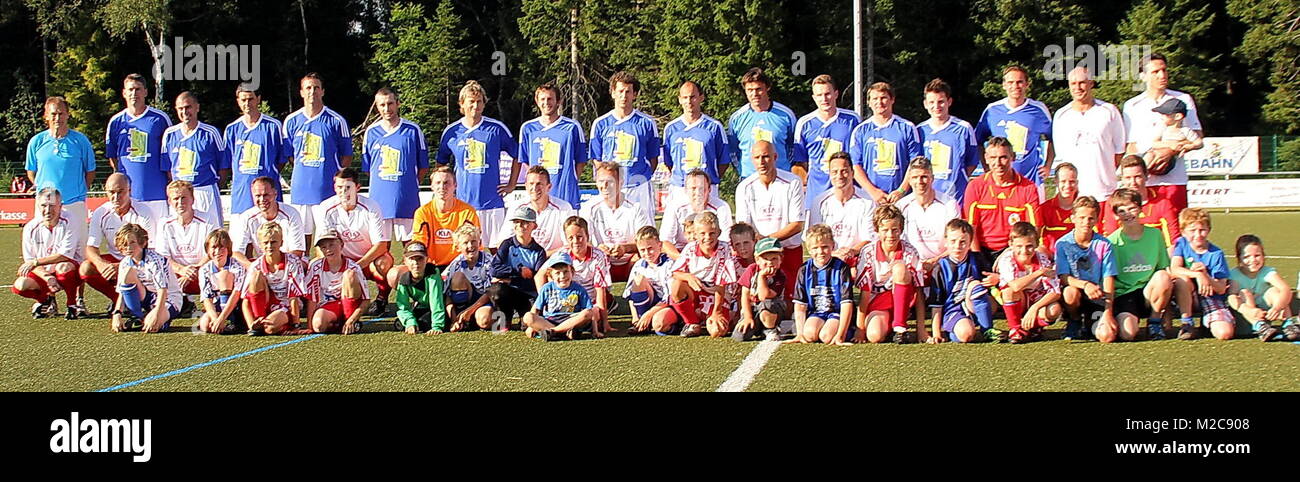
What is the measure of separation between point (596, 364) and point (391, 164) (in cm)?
339

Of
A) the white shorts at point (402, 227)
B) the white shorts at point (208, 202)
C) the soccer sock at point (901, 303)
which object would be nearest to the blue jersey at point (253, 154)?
the white shorts at point (208, 202)

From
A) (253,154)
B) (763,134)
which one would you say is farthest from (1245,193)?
(253,154)

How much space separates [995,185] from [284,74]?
125ft

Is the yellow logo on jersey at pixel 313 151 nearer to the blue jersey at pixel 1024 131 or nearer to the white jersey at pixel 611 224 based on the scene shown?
the white jersey at pixel 611 224

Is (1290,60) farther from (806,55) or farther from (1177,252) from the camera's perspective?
(1177,252)

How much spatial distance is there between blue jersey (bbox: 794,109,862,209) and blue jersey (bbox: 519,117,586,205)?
64.1 inches

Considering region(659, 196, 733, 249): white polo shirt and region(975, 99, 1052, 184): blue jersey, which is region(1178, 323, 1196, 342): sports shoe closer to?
region(975, 99, 1052, 184): blue jersey

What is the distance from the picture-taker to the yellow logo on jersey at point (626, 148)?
8648 mm

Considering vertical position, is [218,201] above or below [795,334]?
above

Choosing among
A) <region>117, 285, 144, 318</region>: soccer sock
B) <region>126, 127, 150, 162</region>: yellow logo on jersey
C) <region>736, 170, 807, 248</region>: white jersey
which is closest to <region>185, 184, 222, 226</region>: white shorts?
<region>126, 127, 150, 162</region>: yellow logo on jersey

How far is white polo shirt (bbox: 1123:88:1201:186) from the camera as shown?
7562 mm

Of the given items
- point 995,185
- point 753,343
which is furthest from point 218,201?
point 995,185

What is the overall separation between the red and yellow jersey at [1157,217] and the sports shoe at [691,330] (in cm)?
255

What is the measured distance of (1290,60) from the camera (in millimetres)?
31938
